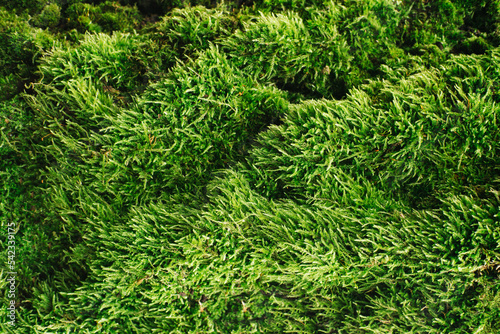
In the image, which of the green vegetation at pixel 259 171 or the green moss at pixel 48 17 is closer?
the green vegetation at pixel 259 171

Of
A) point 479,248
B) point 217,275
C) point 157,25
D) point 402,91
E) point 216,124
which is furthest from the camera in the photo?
point 157,25

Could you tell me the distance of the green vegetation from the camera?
242 centimetres

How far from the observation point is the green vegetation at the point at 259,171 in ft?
7.95

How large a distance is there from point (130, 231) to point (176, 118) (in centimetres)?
108

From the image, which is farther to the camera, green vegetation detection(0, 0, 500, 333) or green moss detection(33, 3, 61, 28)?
green moss detection(33, 3, 61, 28)

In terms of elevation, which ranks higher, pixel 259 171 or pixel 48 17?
pixel 48 17

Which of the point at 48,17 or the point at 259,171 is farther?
the point at 48,17

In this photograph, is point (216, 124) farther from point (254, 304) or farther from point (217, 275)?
point (254, 304)

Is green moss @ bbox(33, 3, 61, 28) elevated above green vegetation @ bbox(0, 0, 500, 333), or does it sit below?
above

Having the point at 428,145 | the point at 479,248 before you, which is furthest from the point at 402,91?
the point at 479,248

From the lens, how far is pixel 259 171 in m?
2.70

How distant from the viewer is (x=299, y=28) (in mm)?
2893

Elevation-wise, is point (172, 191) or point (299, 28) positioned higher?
point (299, 28)

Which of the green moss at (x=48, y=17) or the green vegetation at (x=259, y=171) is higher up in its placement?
the green moss at (x=48, y=17)
